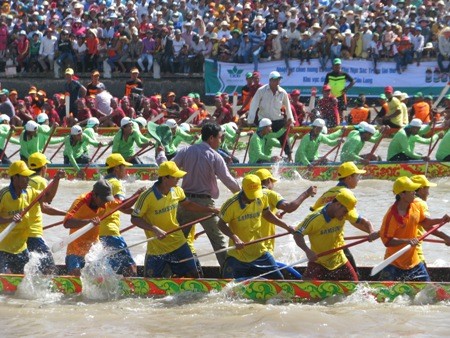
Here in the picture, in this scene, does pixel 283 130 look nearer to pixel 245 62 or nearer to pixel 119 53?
pixel 245 62

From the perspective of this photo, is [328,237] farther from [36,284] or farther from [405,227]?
[36,284]

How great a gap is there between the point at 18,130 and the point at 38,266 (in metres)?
13.1

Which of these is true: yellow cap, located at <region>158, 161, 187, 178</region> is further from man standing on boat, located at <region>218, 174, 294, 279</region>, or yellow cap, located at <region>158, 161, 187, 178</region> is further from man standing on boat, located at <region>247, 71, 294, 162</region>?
man standing on boat, located at <region>247, 71, 294, 162</region>

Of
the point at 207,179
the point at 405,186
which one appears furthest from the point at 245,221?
the point at 405,186

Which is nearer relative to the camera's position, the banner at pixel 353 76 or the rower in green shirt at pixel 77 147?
the rower in green shirt at pixel 77 147

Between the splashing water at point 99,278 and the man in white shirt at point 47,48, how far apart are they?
16.6 m

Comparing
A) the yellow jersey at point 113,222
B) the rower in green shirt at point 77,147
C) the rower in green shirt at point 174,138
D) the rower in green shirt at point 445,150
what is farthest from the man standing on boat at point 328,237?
the rower in green shirt at point 174,138

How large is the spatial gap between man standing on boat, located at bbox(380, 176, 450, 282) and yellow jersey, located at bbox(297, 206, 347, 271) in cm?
41

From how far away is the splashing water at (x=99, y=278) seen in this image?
11477 mm

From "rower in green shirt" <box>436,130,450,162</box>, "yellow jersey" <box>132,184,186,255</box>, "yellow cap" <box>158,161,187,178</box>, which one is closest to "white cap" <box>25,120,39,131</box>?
"rower in green shirt" <box>436,130,450,162</box>

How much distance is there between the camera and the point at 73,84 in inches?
1000

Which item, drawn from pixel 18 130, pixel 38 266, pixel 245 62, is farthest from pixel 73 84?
pixel 38 266

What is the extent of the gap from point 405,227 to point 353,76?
15.2m

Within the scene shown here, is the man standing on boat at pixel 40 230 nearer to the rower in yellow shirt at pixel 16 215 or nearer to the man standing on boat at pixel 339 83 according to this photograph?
the rower in yellow shirt at pixel 16 215
